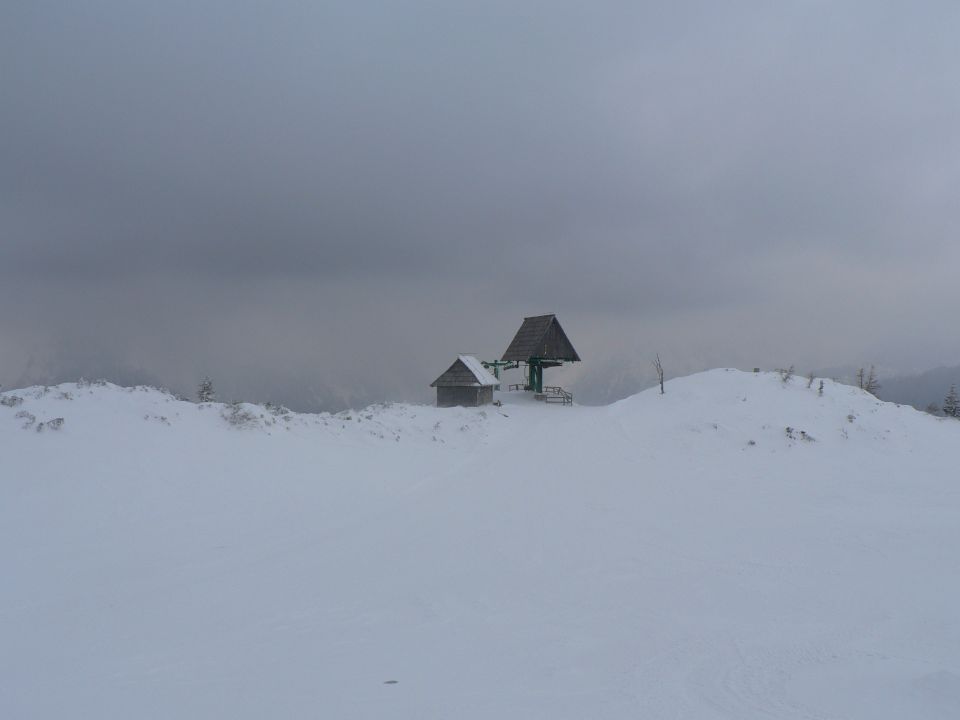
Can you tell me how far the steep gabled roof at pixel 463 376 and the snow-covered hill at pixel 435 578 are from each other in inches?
693

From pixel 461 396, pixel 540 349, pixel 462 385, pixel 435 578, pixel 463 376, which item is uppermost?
pixel 540 349

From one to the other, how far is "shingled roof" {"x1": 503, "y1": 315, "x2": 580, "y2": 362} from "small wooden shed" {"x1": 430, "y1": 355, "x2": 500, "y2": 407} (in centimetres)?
573

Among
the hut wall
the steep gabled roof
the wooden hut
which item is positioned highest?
the wooden hut

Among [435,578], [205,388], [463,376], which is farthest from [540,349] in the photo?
[435,578]

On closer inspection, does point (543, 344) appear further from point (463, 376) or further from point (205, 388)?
point (205, 388)

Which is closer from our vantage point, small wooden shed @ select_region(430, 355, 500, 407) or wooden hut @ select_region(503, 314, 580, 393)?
small wooden shed @ select_region(430, 355, 500, 407)

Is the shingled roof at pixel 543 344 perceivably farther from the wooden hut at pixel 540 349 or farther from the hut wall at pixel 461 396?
the hut wall at pixel 461 396

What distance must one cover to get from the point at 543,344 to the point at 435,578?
36137mm

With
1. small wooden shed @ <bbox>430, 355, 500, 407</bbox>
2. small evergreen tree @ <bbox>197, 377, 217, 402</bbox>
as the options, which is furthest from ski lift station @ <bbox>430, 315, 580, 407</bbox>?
small evergreen tree @ <bbox>197, 377, 217, 402</bbox>

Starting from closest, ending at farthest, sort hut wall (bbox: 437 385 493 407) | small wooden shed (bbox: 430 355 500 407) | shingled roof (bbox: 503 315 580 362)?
1. small wooden shed (bbox: 430 355 500 407)
2. hut wall (bbox: 437 385 493 407)
3. shingled roof (bbox: 503 315 580 362)

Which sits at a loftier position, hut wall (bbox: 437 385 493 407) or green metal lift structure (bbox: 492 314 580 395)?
green metal lift structure (bbox: 492 314 580 395)

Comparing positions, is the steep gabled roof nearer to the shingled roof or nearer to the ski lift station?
the ski lift station

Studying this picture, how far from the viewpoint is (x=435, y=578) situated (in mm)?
9531

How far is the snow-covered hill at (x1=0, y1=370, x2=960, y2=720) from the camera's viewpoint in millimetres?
5781
